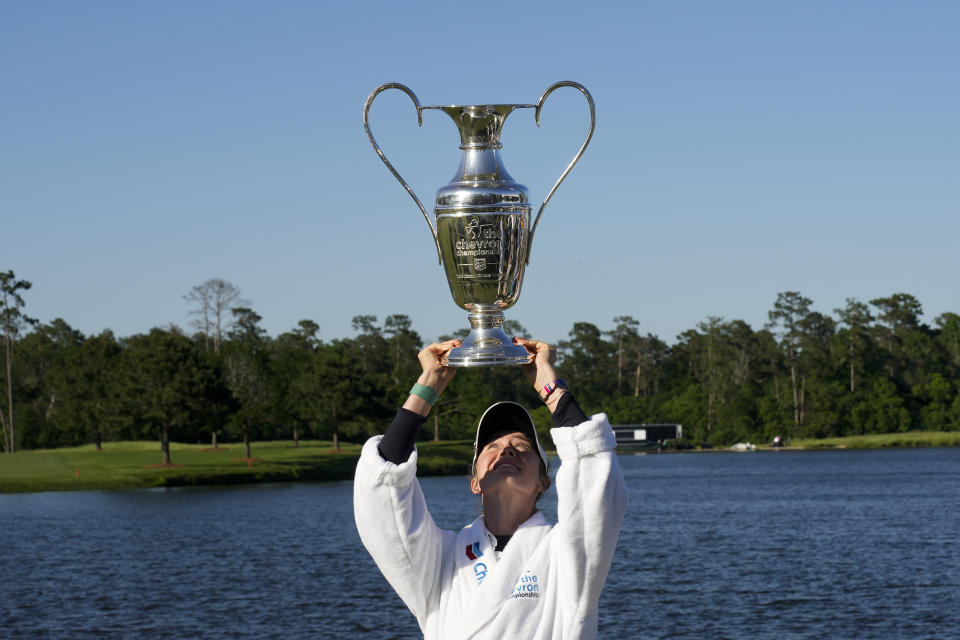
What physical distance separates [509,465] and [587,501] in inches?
17.3

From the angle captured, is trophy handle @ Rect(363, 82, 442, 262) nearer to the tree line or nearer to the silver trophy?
the silver trophy

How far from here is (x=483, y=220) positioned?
202 inches

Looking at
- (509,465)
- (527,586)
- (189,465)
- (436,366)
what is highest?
(436,366)

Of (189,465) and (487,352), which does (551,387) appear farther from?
(189,465)

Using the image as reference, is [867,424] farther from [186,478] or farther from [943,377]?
[186,478]

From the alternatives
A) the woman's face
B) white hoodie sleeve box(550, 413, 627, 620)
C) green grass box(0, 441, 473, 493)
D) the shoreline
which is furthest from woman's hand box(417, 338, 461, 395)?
the shoreline

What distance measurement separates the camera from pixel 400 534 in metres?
4.74

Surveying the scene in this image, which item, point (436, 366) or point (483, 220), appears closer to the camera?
point (436, 366)

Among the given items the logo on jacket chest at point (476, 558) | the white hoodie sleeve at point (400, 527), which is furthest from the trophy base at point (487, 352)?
the logo on jacket chest at point (476, 558)

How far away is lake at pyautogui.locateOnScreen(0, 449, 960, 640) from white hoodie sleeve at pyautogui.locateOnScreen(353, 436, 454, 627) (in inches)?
1048

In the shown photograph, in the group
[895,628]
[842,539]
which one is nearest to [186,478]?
[842,539]

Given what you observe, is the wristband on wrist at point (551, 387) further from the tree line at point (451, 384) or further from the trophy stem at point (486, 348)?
the tree line at point (451, 384)

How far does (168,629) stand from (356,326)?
404 ft

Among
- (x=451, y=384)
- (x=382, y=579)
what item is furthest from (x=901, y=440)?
(x=382, y=579)
